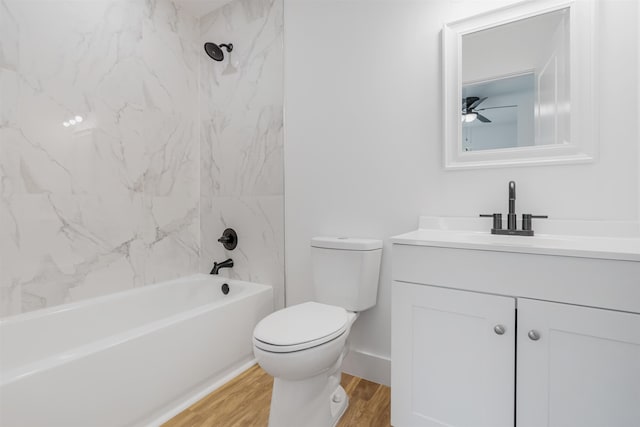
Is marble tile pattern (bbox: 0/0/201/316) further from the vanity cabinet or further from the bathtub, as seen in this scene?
the vanity cabinet

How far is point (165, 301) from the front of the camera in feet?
7.06

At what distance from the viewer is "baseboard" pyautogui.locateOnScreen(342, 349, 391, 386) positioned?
177cm

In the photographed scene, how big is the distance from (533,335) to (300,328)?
815 millimetres

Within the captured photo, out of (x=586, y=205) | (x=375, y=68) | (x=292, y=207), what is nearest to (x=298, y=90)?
(x=375, y=68)

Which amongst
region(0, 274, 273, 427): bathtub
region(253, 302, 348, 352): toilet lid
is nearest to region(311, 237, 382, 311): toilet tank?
region(253, 302, 348, 352): toilet lid

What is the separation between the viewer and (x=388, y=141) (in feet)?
5.76

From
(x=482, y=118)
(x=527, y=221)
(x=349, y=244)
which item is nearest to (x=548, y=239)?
(x=527, y=221)

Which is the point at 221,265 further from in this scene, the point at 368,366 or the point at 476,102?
the point at 476,102

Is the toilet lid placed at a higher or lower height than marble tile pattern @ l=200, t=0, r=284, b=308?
lower

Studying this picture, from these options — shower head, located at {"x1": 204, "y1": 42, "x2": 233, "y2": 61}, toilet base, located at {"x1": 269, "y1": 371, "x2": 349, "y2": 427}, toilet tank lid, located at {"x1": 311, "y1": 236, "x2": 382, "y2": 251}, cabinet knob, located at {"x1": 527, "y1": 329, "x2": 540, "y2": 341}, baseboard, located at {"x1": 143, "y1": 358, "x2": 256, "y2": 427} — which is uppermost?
shower head, located at {"x1": 204, "y1": 42, "x2": 233, "y2": 61}

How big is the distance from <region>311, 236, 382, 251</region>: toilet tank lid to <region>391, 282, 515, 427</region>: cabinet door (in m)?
0.39

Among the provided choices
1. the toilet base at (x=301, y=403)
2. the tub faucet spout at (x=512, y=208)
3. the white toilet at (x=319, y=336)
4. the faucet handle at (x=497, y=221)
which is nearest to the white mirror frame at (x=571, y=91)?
the tub faucet spout at (x=512, y=208)

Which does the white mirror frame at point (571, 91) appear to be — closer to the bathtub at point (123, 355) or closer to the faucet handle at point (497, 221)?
the faucet handle at point (497, 221)

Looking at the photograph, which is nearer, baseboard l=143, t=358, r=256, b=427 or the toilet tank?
baseboard l=143, t=358, r=256, b=427
